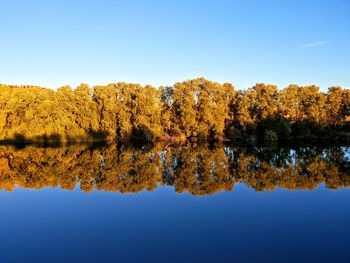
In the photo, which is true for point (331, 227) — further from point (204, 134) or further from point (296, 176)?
point (204, 134)

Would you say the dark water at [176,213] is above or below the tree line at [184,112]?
below

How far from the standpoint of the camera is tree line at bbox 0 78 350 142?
53781 millimetres

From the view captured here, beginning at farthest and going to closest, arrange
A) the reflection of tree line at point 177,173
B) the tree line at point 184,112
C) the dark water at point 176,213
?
the tree line at point 184,112 → the reflection of tree line at point 177,173 → the dark water at point 176,213

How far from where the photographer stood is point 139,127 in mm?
56844

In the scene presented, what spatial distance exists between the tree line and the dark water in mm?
28771

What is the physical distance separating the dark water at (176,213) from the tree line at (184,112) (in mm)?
28771

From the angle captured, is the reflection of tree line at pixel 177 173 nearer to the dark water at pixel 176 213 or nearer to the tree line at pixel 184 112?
the dark water at pixel 176 213

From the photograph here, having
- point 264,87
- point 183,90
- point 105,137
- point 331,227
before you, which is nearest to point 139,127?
point 105,137

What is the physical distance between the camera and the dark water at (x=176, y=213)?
10.1m

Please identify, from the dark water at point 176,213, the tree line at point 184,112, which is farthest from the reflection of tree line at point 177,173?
the tree line at point 184,112

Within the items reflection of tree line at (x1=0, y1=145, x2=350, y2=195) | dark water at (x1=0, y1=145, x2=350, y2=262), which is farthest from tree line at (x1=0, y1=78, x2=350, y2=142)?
dark water at (x1=0, y1=145, x2=350, y2=262)

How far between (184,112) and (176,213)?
43805 millimetres

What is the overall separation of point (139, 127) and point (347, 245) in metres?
47.9

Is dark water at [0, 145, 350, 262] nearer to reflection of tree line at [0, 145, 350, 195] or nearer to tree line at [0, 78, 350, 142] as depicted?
reflection of tree line at [0, 145, 350, 195]
